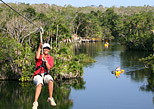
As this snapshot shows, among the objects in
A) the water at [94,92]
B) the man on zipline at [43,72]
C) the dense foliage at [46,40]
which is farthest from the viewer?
the dense foliage at [46,40]

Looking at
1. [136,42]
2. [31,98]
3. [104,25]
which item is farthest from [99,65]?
[104,25]

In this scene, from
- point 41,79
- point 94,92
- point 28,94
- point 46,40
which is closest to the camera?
point 41,79

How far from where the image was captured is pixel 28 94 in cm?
2633

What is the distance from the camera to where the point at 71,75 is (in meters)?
30.7

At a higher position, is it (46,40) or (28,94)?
(46,40)

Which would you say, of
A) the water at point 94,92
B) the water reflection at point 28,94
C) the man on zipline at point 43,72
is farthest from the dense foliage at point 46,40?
the man on zipline at point 43,72

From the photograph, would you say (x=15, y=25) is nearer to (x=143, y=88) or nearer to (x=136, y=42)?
(x=143, y=88)

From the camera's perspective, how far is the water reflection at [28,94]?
24.1 m

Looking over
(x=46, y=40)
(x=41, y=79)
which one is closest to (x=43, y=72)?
(x=41, y=79)

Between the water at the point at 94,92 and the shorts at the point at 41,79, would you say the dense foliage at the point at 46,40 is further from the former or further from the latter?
the shorts at the point at 41,79

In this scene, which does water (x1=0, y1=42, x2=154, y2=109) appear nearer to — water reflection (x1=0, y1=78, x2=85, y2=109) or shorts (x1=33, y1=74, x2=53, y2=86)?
water reflection (x1=0, y1=78, x2=85, y2=109)

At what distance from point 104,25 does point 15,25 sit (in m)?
64.4

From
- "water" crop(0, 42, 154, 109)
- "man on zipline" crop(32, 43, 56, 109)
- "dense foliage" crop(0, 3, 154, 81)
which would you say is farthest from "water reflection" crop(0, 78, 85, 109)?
"man on zipline" crop(32, 43, 56, 109)

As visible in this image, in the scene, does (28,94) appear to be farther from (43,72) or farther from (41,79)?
(41,79)
